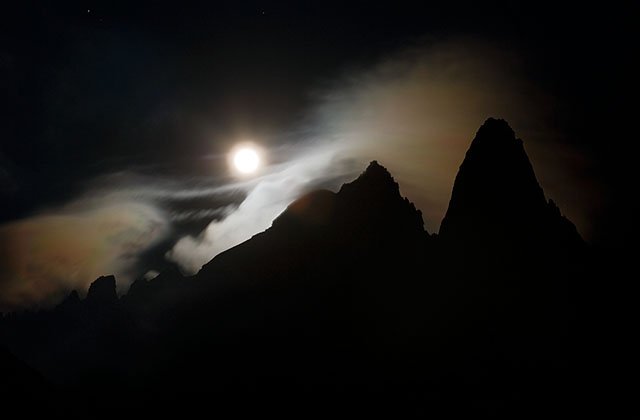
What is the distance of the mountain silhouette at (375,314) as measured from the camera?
11162 cm

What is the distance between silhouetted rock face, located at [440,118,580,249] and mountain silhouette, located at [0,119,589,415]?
48cm

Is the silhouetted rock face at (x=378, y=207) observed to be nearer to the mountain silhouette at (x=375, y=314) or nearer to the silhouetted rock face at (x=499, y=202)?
the mountain silhouette at (x=375, y=314)

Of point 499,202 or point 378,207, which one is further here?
point 378,207

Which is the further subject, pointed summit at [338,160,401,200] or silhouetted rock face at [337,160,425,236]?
pointed summit at [338,160,401,200]

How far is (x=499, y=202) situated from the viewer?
14838 centimetres

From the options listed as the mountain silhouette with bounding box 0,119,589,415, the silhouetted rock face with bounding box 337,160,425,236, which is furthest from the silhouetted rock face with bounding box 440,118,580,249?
the silhouetted rock face with bounding box 337,160,425,236

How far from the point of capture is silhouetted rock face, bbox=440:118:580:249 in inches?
5655

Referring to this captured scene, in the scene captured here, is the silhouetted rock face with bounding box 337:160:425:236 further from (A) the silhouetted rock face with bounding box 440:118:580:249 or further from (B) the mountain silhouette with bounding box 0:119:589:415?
(A) the silhouetted rock face with bounding box 440:118:580:249

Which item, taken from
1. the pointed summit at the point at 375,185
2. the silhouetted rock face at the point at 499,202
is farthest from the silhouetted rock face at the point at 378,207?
the silhouetted rock face at the point at 499,202

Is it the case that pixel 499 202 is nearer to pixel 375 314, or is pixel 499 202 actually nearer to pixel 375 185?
pixel 375 185

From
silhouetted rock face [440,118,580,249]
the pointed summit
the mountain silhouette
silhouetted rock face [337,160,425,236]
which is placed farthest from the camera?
the pointed summit

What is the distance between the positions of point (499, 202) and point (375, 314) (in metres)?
58.5

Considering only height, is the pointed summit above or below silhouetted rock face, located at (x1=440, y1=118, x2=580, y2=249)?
above

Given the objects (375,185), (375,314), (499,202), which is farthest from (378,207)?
(375,314)
